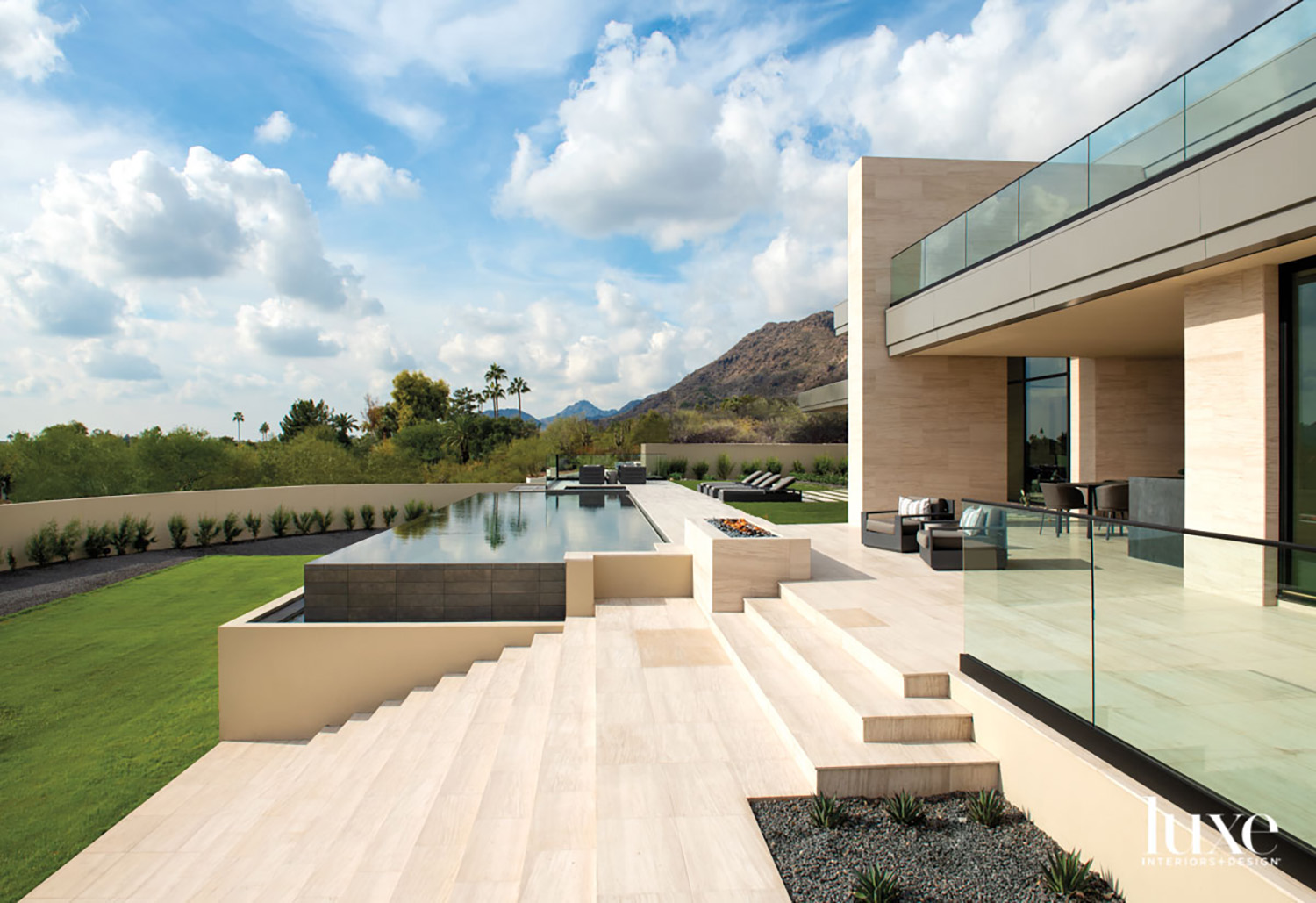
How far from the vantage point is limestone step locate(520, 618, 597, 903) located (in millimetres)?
2730

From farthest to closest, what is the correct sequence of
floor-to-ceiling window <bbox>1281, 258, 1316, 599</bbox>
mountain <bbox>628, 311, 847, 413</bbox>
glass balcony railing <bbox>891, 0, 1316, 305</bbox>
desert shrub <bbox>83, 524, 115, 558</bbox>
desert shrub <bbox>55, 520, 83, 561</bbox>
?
mountain <bbox>628, 311, 847, 413</bbox>, desert shrub <bbox>83, 524, 115, 558</bbox>, desert shrub <bbox>55, 520, 83, 561</bbox>, floor-to-ceiling window <bbox>1281, 258, 1316, 599</bbox>, glass balcony railing <bbox>891, 0, 1316, 305</bbox>

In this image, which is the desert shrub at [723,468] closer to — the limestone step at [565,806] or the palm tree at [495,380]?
the limestone step at [565,806]

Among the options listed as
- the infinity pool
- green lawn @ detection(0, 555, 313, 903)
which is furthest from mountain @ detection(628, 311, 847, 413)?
green lawn @ detection(0, 555, 313, 903)

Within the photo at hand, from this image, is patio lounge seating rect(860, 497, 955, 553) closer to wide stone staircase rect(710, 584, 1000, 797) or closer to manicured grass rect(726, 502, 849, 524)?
manicured grass rect(726, 502, 849, 524)

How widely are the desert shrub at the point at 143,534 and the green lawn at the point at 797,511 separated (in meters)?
15.2

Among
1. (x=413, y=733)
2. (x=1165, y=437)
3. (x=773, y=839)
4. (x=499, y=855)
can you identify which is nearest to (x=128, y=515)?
(x=413, y=733)

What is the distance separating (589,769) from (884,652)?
2151 mm

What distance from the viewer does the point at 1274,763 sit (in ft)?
7.24

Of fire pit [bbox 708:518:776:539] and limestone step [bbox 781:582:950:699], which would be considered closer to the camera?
limestone step [bbox 781:582:950:699]

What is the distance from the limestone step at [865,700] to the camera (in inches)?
Result: 142

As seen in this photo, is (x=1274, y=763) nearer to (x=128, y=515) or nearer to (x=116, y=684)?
(x=116, y=684)

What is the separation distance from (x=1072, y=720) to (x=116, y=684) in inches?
402

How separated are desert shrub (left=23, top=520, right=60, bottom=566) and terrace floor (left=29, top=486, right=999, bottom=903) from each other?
12158 millimetres

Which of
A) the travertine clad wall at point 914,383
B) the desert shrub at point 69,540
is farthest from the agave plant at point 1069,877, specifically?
the desert shrub at point 69,540
